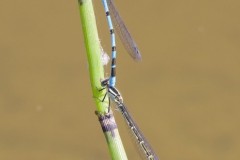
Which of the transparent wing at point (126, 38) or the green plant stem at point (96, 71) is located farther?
the transparent wing at point (126, 38)

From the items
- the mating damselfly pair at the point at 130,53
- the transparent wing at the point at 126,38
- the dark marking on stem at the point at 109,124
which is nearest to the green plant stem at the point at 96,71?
the dark marking on stem at the point at 109,124

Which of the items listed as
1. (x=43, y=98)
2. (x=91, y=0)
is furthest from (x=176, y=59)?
(x=91, y=0)

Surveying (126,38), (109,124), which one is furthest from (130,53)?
(109,124)

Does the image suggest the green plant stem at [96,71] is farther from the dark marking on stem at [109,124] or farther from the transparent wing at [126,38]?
the transparent wing at [126,38]

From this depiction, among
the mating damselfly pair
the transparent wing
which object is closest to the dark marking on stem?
the mating damselfly pair

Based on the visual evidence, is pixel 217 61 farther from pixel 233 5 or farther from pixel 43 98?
pixel 43 98

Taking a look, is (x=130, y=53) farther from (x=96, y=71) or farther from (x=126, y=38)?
(x=96, y=71)

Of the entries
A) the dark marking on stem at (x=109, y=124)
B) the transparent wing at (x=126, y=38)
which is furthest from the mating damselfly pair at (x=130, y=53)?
the dark marking on stem at (x=109, y=124)

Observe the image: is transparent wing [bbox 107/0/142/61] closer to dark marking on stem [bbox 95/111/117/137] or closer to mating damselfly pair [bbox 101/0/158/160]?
mating damselfly pair [bbox 101/0/158/160]

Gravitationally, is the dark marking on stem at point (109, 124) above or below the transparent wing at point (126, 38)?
below
